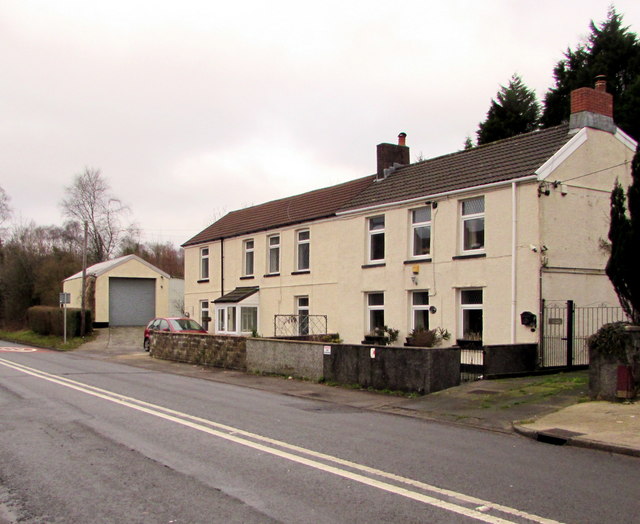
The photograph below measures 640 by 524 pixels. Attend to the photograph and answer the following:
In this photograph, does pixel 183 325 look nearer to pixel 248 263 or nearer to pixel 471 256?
pixel 248 263

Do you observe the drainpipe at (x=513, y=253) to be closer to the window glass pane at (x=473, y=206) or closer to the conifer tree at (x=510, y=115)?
the window glass pane at (x=473, y=206)

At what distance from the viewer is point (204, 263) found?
33.8 metres

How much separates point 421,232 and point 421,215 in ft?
1.83

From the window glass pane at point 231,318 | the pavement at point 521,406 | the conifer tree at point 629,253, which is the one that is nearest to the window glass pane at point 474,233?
the pavement at point 521,406

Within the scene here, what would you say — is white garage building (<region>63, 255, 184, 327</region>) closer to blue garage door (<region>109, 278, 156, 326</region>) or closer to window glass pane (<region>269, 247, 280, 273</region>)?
blue garage door (<region>109, 278, 156, 326</region>)

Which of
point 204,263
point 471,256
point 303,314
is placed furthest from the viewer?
point 204,263

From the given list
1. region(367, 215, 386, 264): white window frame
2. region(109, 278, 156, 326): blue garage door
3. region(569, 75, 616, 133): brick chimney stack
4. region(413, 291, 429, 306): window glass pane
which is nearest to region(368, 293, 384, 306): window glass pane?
region(367, 215, 386, 264): white window frame

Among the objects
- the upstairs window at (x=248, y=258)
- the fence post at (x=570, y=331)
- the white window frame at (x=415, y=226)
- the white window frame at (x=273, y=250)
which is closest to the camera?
the fence post at (x=570, y=331)

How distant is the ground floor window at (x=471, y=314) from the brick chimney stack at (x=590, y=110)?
5.58 m

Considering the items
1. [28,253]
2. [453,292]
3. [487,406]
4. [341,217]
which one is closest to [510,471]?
[487,406]

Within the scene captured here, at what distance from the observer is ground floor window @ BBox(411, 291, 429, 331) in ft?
65.6

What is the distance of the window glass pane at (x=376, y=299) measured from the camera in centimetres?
2192

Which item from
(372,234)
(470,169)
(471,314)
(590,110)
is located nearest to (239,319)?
(372,234)

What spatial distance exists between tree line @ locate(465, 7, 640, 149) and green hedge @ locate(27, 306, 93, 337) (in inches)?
1057
